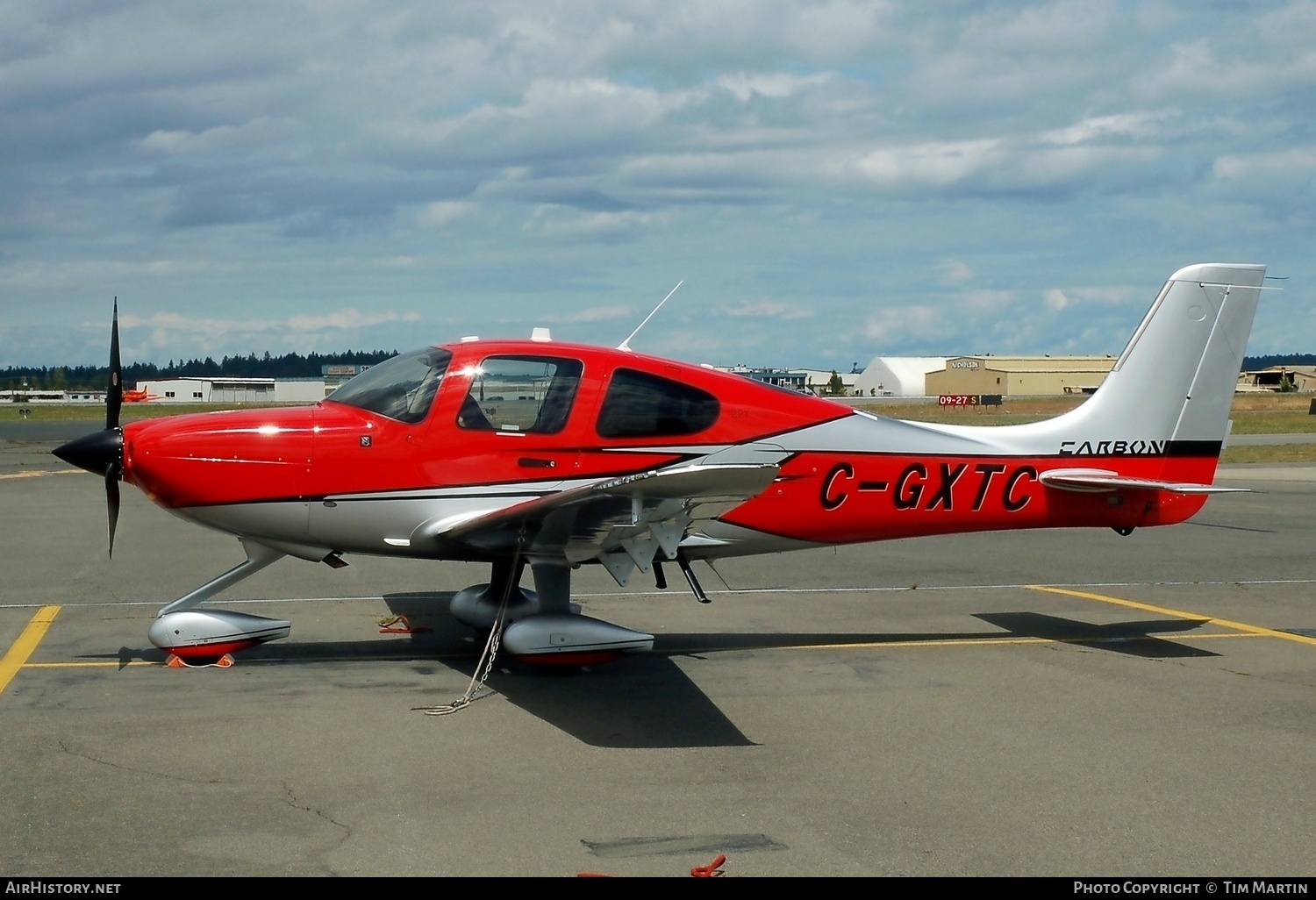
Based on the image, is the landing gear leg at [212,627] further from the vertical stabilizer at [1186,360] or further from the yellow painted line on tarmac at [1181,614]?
the yellow painted line on tarmac at [1181,614]

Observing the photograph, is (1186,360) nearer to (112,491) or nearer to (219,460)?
(219,460)

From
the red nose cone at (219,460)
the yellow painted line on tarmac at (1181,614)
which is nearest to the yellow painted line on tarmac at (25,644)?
the red nose cone at (219,460)

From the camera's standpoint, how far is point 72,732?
6645mm

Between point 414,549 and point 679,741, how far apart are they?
106 inches

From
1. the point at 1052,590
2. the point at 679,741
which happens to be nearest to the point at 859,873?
the point at 679,741

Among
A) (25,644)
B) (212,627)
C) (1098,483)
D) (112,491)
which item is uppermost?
(1098,483)

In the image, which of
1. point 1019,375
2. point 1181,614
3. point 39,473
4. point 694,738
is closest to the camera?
point 694,738

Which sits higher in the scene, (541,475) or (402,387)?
(402,387)

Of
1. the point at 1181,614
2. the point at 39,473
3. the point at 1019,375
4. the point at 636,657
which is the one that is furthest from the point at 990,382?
the point at 636,657

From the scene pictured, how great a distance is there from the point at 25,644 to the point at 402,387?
3669mm

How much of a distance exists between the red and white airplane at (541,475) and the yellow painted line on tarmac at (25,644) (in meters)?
1.00

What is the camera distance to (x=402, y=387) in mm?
8414

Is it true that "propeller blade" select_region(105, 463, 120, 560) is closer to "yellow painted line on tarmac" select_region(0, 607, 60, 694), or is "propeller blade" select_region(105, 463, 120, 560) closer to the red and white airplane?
the red and white airplane

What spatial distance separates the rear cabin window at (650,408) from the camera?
334 inches
